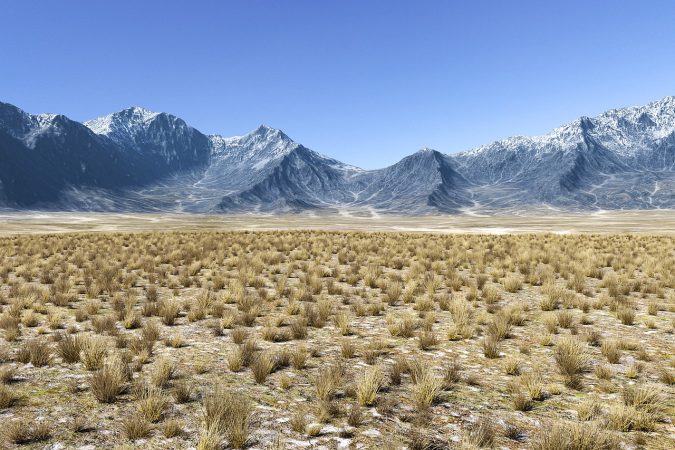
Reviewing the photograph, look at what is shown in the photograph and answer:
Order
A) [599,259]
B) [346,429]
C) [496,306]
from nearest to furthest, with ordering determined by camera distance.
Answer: [346,429] < [496,306] < [599,259]

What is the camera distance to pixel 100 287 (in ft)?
51.9

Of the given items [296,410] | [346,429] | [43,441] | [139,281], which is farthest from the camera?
[139,281]

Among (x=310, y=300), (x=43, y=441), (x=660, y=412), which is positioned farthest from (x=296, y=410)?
(x=310, y=300)

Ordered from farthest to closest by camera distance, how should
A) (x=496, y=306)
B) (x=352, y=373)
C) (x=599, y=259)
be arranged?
(x=599, y=259), (x=496, y=306), (x=352, y=373)

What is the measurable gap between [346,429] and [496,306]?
901cm

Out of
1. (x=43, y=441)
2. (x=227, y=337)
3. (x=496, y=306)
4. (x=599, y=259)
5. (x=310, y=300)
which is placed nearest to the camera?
(x=43, y=441)

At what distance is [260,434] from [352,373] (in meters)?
2.61

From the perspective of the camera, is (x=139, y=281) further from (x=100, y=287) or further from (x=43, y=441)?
(x=43, y=441)

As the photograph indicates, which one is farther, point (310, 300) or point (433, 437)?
point (310, 300)

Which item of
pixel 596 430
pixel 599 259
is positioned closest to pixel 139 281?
pixel 596 430

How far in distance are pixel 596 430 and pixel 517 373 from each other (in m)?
2.58

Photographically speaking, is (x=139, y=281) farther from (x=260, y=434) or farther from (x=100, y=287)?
(x=260, y=434)

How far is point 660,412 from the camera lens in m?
6.50

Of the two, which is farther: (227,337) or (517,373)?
(227,337)
